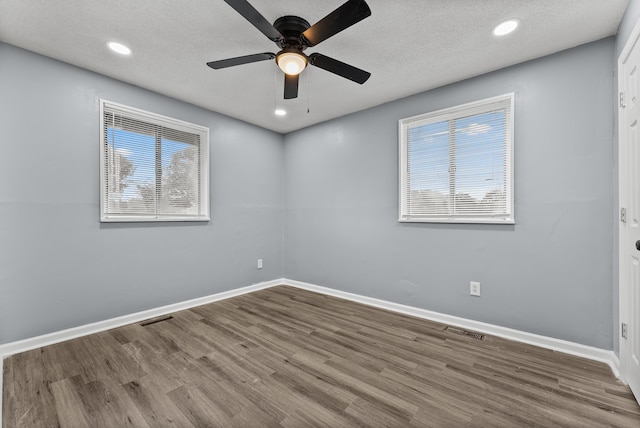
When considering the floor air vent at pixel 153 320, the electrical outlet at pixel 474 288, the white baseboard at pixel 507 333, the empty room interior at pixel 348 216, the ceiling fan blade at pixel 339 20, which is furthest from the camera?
the floor air vent at pixel 153 320

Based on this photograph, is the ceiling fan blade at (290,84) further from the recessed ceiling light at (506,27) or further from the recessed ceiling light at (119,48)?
the recessed ceiling light at (506,27)

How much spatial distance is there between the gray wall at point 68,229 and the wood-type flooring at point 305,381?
376 millimetres

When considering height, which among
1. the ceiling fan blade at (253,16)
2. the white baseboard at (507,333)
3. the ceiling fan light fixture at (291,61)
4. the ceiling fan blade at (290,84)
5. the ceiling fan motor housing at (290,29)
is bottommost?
the white baseboard at (507,333)

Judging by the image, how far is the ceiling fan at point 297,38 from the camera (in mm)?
1610

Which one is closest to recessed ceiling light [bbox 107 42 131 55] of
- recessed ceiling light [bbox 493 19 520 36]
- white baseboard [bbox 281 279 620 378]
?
recessed ceiling light [bbox 493 19 520 36]

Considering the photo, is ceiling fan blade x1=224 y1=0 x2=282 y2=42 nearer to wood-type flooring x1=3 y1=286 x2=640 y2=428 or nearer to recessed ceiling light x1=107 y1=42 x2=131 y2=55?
recessed ceiling light x1=107 y1=42 x2=131 y2=55

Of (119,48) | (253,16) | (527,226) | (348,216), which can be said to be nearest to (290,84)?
(253,16)

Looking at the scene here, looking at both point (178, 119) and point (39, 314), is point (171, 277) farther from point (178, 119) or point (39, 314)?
point (178, 119)

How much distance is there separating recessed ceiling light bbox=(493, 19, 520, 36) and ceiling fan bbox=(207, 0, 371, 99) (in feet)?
3.51

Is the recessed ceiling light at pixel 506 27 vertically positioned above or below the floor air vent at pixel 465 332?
above

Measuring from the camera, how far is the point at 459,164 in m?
2.96

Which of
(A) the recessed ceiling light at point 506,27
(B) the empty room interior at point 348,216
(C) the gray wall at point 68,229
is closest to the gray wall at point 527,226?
(B) the empty room interior at point 348,216

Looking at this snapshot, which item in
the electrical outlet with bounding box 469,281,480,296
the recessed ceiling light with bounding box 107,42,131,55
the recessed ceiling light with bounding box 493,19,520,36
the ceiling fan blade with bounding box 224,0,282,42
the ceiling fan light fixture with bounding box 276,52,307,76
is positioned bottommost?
the electrical outlet with bounding box 469,281,480,296

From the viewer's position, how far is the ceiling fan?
161cm
